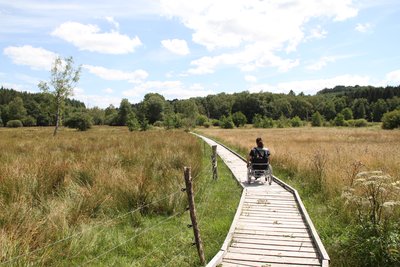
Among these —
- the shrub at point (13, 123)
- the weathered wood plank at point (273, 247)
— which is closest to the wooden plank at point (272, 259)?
the weathered wood plank at point (273, 247)

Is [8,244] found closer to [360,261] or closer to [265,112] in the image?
[360,261]

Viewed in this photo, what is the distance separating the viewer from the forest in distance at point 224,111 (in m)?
Answer: 80.3

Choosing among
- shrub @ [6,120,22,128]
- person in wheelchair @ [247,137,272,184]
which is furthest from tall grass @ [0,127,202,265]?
shrub @ [6,120,22,128]

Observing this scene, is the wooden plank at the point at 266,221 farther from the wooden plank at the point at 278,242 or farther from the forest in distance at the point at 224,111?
the forest in distance at the point at 224,111

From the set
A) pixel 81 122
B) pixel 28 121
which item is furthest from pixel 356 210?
pixel 28 121

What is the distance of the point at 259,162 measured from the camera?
1156 cm

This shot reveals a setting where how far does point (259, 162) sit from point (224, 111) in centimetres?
11528

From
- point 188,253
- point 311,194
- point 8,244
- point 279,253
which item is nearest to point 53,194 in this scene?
point 8,244

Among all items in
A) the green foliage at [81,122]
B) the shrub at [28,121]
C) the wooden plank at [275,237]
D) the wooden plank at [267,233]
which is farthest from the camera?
the shrub at [28,121]

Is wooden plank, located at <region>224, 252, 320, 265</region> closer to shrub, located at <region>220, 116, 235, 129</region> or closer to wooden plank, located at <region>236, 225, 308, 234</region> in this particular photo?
wooden plank, located at <region>236, 225, 308, 234</region>

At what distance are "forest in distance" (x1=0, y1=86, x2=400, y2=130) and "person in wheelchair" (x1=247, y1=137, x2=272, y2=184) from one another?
152ft

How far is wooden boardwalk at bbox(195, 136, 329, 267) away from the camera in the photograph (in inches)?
221

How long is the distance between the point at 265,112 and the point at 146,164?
107 m

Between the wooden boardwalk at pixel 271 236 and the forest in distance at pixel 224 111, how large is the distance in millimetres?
49208
